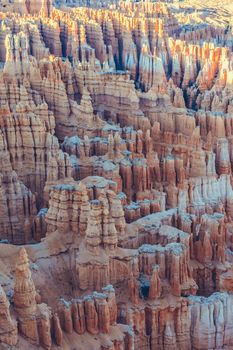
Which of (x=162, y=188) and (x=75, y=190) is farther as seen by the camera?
(x=162, y=188)

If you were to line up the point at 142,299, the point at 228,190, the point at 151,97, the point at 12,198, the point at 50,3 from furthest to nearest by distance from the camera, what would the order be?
the point at 50,3 → the point at 151,97 → the point at 228,190 → the point at 12,198 → the point at 142,299

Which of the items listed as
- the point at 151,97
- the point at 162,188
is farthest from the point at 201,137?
the point at 162,188

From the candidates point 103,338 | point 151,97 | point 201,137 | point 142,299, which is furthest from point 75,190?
point 151,97

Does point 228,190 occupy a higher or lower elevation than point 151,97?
lower

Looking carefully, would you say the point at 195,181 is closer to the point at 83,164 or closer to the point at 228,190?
the point at 228,190

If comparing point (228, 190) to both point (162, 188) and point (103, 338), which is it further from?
point (103, 338)

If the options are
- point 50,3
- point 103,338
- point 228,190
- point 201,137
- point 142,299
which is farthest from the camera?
point 50,3

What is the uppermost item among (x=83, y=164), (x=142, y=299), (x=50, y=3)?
(x=50, y=3)
